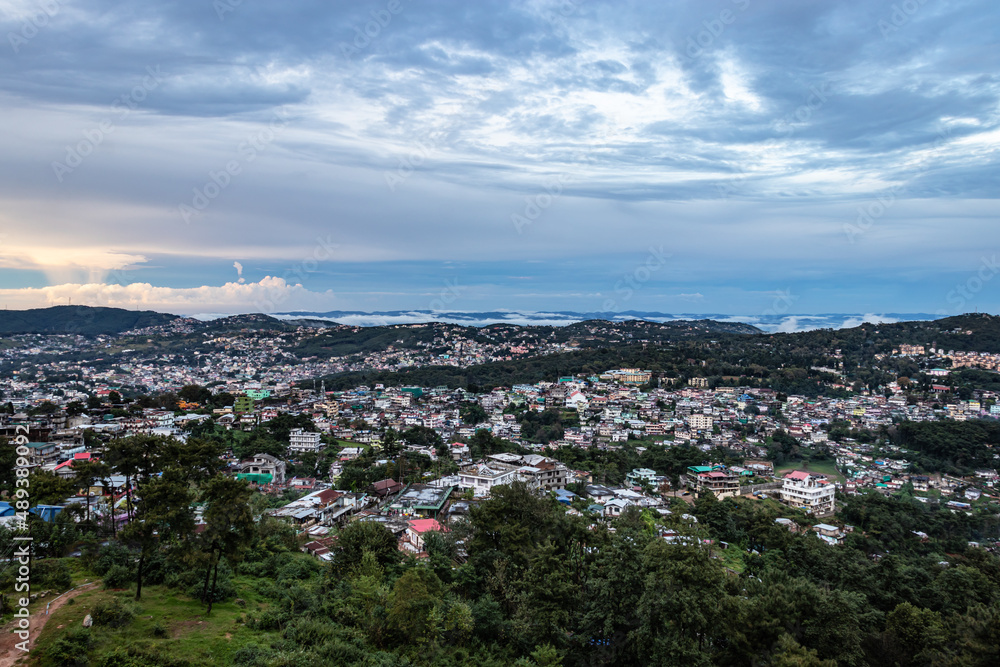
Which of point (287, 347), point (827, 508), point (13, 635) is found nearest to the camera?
point (13, 635)

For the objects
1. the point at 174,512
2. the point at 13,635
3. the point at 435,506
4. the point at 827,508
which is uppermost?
the point at 174,512

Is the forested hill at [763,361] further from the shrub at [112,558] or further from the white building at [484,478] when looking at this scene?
the shrub at [112,558]

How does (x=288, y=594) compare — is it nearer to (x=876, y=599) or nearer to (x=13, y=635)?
(x=13, y=635)

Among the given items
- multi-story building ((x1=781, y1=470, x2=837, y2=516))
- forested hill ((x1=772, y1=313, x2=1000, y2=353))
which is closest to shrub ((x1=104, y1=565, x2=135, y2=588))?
multi-story building ((x1=781, y1=470, x2=837, y2=516))

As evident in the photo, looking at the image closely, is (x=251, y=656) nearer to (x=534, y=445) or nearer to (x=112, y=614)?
(x=112, y=614)

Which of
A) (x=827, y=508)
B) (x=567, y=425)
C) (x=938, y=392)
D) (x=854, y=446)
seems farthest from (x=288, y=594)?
(x=938, y=392)

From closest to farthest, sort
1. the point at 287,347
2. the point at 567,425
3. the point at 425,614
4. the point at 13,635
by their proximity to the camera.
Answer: the point at 13,635 < the point at 425,614 < the point at 567,425 < the point at 287,347
